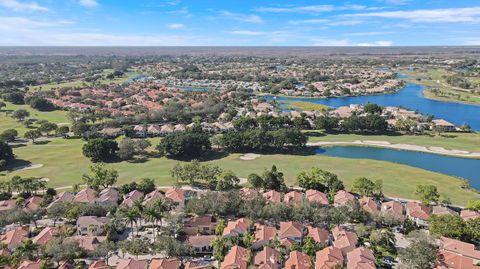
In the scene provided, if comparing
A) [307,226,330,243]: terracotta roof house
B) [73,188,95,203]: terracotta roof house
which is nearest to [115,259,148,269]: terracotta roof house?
[73,188,95,203]: terracotta roof house

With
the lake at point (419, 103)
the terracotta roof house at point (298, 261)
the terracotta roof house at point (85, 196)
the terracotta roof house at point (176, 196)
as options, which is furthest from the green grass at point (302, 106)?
the terracotta roof house at point (298, 261)

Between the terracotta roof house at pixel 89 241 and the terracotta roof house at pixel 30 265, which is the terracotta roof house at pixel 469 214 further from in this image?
the terracotta roof house at pixel 30 265

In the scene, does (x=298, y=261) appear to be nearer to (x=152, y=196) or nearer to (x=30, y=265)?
(x=152, y=196)

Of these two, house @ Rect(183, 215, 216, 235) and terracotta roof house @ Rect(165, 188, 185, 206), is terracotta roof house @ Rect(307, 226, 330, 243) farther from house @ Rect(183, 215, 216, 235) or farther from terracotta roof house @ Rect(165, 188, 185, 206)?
terracotta roof house @ Rect(165, 188, 185, 206)

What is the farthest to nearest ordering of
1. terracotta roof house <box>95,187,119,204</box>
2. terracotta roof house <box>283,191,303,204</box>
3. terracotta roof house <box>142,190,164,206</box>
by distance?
terracotta roof house <box>142,190,164,206</box>
terracotta roof house <box>95,187,119,204</box>
terracotta roof house <box>283,191,303,204</box>

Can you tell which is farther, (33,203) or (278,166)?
(278,166)

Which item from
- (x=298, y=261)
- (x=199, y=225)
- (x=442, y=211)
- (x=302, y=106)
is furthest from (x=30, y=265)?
(x=302, y=106)
